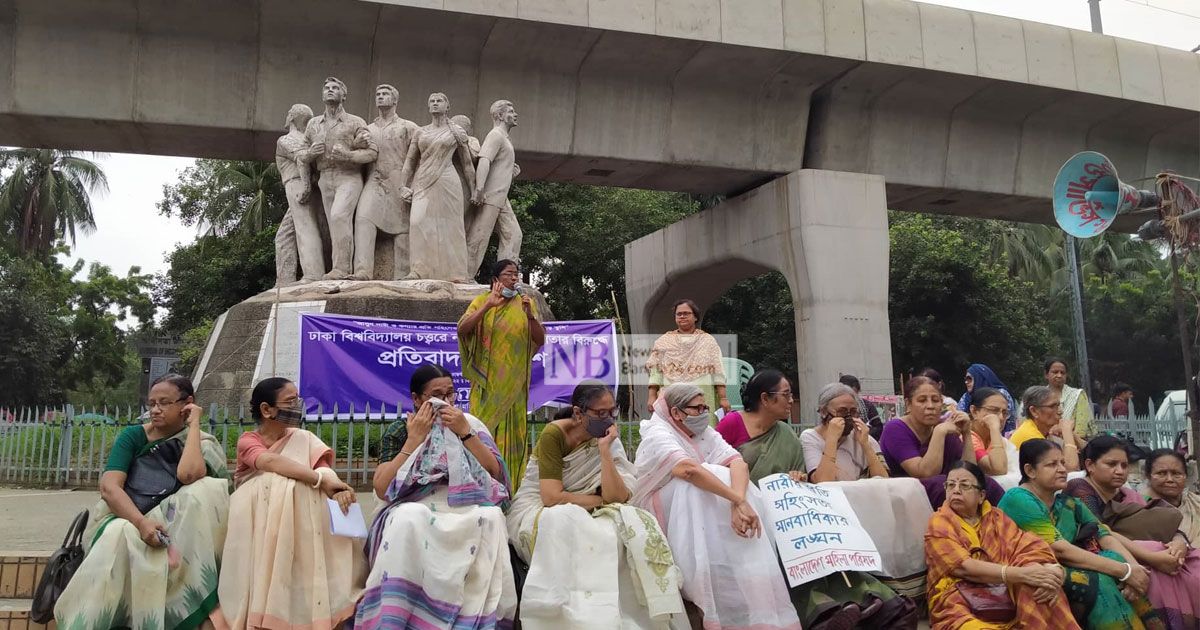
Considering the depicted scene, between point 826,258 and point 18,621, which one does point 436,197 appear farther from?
point 826,258

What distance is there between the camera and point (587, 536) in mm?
3646

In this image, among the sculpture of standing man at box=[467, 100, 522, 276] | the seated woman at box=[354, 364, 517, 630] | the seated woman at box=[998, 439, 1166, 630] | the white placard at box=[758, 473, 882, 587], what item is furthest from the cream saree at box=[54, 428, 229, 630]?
the sculpture of standing man at box=[467, 100, 522, 276]

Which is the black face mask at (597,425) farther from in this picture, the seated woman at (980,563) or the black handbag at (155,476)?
the black handbag at (155,476)

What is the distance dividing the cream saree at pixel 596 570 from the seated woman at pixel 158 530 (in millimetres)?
1234

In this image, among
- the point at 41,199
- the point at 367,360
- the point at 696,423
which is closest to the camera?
the point at 696,423

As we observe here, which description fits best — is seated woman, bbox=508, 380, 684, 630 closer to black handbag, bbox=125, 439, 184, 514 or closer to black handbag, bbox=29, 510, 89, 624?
black handbag, bbox=125, 439, 184, 514

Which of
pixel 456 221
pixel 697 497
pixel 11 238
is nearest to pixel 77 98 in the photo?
pixel 456 221

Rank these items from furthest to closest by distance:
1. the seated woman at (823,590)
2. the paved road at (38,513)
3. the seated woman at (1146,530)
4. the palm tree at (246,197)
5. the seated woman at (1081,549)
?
the palm tree at (246,197) → the paved road at (38,513) → the seated woman at (1146,530) → the seated woman at (1081,549) → the seated woman at (823,590)

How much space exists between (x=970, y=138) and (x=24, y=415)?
13163 mm

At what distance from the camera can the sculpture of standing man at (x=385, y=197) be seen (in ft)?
29.5

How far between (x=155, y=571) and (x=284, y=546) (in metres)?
0.46

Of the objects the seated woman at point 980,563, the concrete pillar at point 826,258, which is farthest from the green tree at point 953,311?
the seated woman at point 980,563

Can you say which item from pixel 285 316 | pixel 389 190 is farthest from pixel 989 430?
pixel 389 190

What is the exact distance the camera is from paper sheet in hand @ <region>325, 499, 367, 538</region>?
11.9ft
